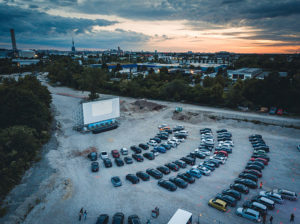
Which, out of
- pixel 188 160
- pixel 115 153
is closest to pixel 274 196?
pixel 188 160

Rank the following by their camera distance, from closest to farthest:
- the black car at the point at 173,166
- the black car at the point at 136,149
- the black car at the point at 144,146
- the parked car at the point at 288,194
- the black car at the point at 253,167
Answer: the parked car at the point at 288,194 → the black car at the point at 253,167 → the black car at the point at 173,166 → the black car at the point at 136,149 → the black car at the point at 144,146

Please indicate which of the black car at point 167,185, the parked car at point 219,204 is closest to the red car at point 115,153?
the black car at point 167,185

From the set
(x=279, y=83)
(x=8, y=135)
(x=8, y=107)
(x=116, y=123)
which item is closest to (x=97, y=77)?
(x=116, y=123)

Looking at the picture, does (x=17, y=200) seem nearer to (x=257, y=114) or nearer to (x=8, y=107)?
(x=8, y=107)

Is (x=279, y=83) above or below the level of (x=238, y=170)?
above

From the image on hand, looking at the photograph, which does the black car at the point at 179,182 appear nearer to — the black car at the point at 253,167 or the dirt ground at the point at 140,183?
the dirt ground at the point at 140,183

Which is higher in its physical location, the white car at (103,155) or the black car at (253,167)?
the black car at (253,167)

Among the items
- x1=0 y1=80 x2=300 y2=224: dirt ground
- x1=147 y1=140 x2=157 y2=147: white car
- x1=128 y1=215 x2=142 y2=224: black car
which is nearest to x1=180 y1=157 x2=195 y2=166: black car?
x1=0 y1=80 x2=300 y2=224: dirt ground

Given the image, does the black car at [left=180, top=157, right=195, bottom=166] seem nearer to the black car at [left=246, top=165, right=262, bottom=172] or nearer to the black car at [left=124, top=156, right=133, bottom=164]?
the black car at [left=246, top=165, right=262, bottom=172]
